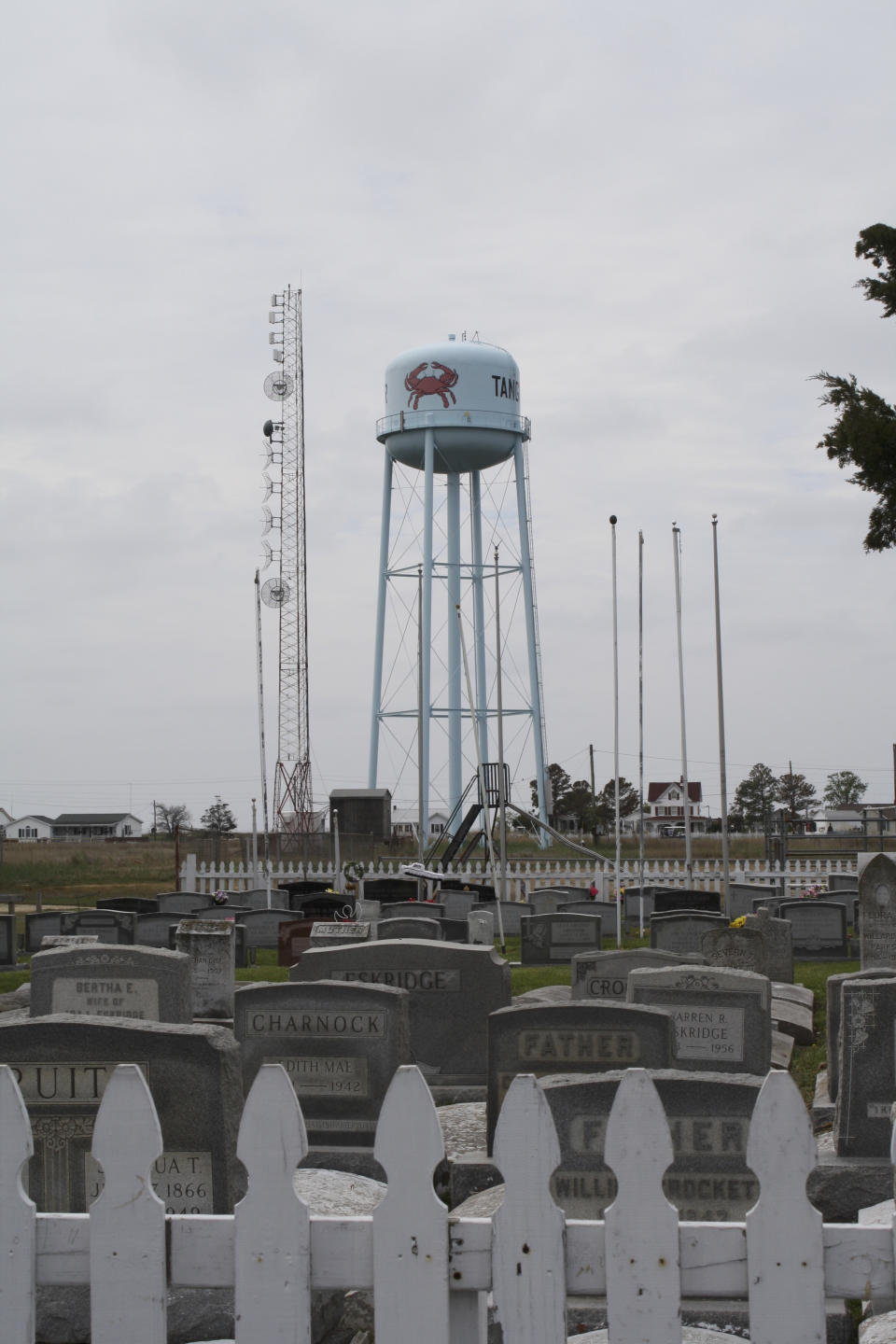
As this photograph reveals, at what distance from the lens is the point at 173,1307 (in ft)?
17.3

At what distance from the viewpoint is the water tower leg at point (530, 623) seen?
4006 cm

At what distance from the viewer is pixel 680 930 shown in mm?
19391

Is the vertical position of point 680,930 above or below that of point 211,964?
below

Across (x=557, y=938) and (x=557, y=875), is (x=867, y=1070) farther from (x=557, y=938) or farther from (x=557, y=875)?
(x=557, y=875)

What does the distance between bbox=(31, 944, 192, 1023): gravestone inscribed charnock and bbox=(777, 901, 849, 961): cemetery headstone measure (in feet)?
45.1

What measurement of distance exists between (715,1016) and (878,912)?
4.42m

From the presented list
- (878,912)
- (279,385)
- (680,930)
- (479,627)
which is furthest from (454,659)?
(878,912)

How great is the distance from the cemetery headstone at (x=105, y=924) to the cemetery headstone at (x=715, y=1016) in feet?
44.9

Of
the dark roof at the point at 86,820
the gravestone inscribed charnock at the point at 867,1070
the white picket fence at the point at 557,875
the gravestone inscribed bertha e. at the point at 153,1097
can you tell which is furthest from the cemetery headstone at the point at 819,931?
the dark roof at the point at 86,820

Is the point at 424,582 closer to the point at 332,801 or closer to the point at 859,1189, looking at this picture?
the point at 332,801

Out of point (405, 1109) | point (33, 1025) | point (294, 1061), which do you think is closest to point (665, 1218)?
point (405, 1109)

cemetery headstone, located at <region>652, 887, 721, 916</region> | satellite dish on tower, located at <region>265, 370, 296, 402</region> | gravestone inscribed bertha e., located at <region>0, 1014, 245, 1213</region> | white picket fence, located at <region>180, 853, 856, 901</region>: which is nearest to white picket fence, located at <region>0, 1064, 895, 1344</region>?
gravestone inscribed bertha e., located at <region>0, 1014, 245, 1213</region>

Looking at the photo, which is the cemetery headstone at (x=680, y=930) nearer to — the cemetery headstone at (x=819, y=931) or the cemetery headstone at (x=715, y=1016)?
the cemetery headstone at (x=819, y=931)

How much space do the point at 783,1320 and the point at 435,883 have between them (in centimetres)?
2576
